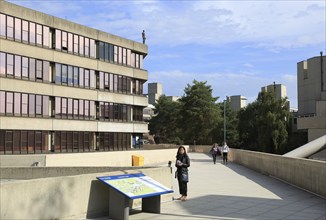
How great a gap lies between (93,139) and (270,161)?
115 ft

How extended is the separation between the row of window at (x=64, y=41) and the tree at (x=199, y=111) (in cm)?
2445

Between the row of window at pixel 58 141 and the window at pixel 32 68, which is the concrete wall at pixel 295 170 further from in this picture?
the window at pixel 32 68

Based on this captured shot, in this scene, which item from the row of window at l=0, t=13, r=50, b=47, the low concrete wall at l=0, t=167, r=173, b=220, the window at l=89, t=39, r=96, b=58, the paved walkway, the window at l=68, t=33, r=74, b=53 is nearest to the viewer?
the low concrete wall at l=0, t=167, r=173, b=220

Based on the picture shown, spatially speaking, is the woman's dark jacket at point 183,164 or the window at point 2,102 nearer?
the woman's dark jacket at point 183,164

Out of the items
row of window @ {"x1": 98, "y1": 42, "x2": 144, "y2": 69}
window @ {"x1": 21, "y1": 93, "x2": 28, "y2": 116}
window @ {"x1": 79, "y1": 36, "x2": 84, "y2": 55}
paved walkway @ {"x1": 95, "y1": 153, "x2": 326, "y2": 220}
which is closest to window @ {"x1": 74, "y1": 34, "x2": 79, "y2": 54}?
window @ {"x1": 79, "y1": 36, "x2": 84, "y2": 55}

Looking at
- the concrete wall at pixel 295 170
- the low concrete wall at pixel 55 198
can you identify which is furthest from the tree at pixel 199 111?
the low concrete wall at pixel 55 198

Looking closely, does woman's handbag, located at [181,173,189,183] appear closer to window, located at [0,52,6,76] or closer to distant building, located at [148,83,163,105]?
window, located at [0,52,6,76]

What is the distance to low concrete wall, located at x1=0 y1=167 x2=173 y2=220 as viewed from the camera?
27.2 feet

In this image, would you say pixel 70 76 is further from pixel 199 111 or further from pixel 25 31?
pixel 199 111

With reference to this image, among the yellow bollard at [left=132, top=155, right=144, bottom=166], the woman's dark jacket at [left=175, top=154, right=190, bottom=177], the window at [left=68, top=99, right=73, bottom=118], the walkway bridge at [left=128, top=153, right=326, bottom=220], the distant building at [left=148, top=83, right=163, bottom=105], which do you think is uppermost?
the distant building at [left=148, top=83, right=163, bottom=105]

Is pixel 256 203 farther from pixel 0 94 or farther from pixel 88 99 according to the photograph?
pixel 88 99

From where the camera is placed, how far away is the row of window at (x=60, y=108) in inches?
1679

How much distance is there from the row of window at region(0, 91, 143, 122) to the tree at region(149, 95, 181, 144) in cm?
3944

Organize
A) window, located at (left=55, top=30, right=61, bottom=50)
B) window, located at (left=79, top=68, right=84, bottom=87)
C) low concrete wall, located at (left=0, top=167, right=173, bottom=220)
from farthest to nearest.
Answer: window, located at (left=79, top=68, right=84, bottom=87) → window, located at (left=55, top=30, right=61, bottom=50) → low concrete wall, located at (left=0, top=167, right=173, bottom=220)
